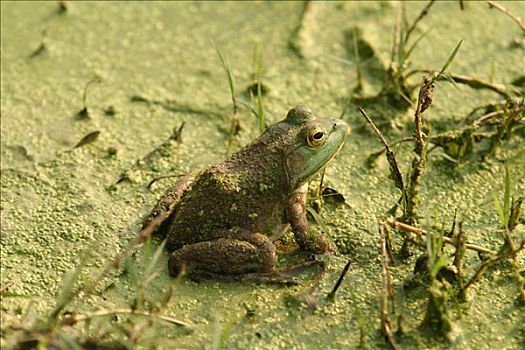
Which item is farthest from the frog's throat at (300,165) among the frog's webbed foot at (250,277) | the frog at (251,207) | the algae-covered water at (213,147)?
the frog's webbed foot at (250,277)

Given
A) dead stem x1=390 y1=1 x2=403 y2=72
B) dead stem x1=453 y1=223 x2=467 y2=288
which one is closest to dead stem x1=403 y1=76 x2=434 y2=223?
dead stem x1=453 y1=223 x2=467 y2=288

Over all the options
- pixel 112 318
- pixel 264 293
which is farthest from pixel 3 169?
pixel 264 293

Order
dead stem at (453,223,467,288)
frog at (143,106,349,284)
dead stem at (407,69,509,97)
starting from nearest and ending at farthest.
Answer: dead stem at (453,223,467,288)
frog at (143,106,349,284)
dead stem at (407,69,509,97)

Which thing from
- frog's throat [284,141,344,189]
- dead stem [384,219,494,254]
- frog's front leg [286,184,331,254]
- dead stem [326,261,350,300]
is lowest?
dead stem [326,261,350,300]

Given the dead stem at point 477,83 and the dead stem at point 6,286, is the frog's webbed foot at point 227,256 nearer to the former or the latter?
the dead stem at point 6,286

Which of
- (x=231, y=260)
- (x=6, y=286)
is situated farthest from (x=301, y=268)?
(x=6, y=286)

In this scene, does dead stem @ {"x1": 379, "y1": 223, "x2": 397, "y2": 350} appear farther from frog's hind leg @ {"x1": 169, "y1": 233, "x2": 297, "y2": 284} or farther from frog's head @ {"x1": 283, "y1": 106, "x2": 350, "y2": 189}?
frog's head @ {"x1": 283, "y1": 106, "x2": 350, "y2": 189}

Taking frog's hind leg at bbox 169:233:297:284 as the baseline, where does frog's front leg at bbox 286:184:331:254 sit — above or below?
above
